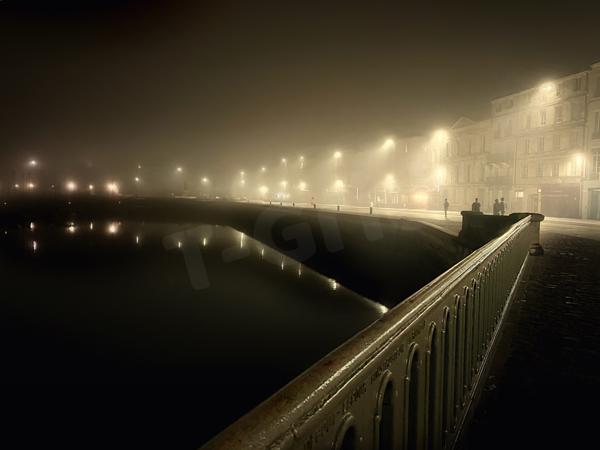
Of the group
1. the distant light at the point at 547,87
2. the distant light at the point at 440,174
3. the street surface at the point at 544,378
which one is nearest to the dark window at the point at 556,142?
the distant light at the point at 547,87

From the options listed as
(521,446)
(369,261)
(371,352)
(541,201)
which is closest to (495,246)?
(521,446)

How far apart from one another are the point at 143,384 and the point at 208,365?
2.13 meters

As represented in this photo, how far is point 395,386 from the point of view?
192cm

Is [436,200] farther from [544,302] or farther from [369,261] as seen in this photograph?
[544,302]

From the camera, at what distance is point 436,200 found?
53.7 meters

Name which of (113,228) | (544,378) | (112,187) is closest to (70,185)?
(112,187)

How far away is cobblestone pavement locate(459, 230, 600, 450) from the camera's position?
320cm

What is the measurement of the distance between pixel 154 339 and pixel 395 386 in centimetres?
1598

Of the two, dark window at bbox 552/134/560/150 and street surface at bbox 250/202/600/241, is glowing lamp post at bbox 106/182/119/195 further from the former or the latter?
dark window at bbox 552/134/560/150

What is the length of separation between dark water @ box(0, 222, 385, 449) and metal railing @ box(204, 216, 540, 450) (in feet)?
28.3

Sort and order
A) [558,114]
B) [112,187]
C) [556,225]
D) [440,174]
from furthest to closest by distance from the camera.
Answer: [112,187] → [440,174] → [558,114] → [556,225]

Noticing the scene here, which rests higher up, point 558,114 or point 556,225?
point 558,114

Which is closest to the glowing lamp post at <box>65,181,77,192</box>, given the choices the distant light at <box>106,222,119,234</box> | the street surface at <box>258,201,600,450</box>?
the distant light at <box>106,222,119,234</box>

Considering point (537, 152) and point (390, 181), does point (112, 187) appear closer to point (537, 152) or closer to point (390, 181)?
point (390, 181)
